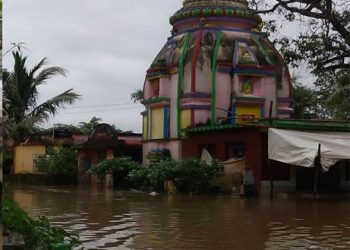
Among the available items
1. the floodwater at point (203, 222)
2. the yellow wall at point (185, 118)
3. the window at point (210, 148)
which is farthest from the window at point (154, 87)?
the floodwater at point (203, 222)

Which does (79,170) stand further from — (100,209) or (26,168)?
(100,209)

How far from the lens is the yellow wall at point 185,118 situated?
24.5 m

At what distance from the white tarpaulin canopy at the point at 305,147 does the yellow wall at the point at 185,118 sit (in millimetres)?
5887

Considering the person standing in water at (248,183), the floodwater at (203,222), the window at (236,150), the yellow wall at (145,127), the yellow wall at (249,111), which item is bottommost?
the floodwater at (203,222)

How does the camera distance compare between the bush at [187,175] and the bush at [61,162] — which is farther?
the bush at [61,162]

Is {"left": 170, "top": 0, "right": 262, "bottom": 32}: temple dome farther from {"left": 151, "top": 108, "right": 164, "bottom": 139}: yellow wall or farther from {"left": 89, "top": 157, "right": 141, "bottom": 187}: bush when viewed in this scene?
{"left": 89, "top": 157, "right": 141, "bottom": 187}: bush

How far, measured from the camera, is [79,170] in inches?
1180

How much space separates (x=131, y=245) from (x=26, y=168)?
81.0 feet

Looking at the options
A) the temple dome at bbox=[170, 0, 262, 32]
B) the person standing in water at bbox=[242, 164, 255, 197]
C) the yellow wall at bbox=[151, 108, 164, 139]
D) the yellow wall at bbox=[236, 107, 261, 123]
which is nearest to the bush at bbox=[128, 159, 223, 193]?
the person standing in water at bbox=[242, 164, 255, 197]

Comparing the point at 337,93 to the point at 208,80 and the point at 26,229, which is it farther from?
the point at 26,229

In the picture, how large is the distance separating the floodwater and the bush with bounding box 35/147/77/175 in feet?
36.3

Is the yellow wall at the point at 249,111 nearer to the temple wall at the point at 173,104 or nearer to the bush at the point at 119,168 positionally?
the temple wall at the point at 173,104

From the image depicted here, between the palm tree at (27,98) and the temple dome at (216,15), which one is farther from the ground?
the temple dome at (216,15)

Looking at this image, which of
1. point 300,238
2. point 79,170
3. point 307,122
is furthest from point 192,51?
point 300,238
